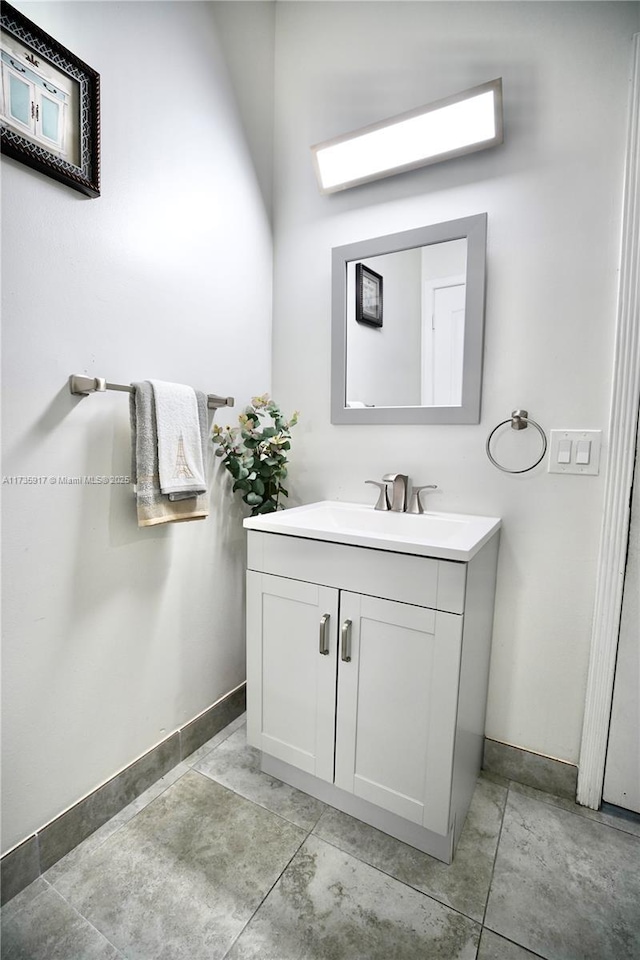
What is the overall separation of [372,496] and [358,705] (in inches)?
27.7

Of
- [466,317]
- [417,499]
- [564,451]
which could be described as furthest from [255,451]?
[564,451]

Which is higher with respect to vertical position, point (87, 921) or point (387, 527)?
point (387, 527)

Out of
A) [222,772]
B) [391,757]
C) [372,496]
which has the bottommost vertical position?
[222,772]

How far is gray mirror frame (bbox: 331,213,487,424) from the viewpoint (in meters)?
1.36

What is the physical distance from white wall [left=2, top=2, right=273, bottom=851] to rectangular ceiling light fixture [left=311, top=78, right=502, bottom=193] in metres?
0.33

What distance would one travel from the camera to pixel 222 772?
55.3 inches

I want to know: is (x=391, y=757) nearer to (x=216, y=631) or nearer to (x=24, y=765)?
(x=216, y=631)

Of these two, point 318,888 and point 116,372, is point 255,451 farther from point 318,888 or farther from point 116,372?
point 318,888

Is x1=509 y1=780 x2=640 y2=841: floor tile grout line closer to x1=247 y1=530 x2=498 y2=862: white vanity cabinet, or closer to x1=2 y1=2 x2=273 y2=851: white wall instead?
x1=247 y1=530 x2=498 y2=862: white vanity cabinet

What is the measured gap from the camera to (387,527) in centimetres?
148

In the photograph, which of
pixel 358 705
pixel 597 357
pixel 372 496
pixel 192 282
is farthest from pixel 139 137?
pixel 358 705

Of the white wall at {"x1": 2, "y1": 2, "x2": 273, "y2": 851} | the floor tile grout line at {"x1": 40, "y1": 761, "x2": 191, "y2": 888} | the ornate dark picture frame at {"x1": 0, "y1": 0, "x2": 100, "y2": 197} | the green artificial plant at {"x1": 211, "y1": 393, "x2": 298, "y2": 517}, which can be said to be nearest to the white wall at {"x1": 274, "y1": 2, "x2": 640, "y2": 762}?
the green artificial plant at {"x1": 211, "y1": 393, "x2": 298, "y2": 517}

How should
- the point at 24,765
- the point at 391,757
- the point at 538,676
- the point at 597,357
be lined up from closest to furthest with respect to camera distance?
the point at 24,765 < the point at 391,757 < the point at 597,357 < the point at 538,676

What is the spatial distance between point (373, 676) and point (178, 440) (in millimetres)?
833
